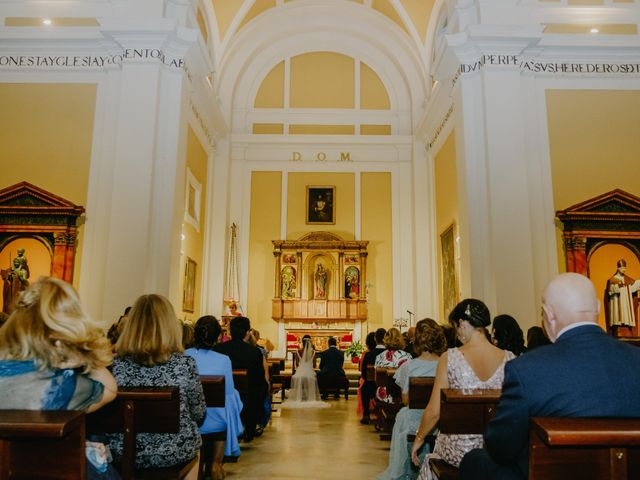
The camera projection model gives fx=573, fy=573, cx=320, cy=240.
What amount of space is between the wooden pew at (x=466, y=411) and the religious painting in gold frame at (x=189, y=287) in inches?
373

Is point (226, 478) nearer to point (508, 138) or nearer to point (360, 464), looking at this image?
point (360, 464)

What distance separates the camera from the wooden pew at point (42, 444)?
1.84m

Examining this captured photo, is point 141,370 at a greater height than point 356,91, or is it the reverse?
point 356,91

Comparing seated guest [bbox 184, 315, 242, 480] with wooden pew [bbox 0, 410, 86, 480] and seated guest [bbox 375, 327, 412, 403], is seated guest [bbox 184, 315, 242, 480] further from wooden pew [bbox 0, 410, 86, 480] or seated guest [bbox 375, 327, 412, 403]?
wooden pew [bbox 0, 410, 86, 480]

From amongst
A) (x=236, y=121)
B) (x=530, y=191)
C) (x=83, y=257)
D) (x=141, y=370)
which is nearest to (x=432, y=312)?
(x=530, y=191)

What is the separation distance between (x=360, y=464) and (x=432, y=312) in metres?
8.57

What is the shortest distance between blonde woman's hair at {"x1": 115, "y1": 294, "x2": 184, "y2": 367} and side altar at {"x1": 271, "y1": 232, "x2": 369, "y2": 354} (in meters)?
11.2

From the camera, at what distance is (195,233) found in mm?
12867

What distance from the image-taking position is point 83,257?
9164 mm

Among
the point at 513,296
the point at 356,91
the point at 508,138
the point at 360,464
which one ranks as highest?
the point at 356,91

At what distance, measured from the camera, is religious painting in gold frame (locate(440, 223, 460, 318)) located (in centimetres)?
1184

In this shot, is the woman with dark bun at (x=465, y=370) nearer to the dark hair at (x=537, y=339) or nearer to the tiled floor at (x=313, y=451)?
the dark hair at (x=537, y=339)

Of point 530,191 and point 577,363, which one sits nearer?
point 577,363

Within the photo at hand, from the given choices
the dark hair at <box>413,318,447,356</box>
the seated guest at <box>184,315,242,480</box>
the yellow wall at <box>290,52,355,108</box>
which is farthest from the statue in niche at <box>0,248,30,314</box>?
the yellow wall at <box>290,52,355,108</box>
